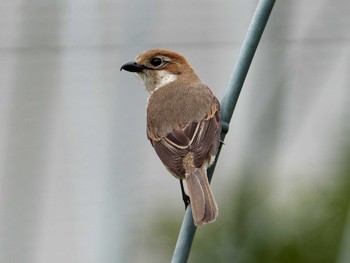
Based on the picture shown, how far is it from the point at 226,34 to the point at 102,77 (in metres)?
0.95

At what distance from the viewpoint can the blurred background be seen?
7.91 ft

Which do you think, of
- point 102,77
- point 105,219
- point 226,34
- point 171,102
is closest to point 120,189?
point 105,219

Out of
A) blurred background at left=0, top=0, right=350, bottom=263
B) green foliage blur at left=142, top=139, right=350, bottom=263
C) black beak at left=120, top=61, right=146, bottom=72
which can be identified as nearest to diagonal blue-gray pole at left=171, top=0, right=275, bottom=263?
blurred background at left=0, top=0, right=350, bottom=263

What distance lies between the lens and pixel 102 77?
4.45 meters

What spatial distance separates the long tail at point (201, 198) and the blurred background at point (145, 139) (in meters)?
0.10

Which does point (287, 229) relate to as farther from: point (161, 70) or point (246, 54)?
point (246, 54)

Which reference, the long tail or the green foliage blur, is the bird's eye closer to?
the green foliage blur

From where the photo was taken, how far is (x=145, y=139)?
3.68m

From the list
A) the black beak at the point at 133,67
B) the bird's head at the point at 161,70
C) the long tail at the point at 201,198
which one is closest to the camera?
the long tail at the point at 201,198

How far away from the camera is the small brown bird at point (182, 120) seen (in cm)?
280

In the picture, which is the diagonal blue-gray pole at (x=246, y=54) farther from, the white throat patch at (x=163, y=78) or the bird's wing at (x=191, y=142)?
the white throat patch at (x=163, y=78)

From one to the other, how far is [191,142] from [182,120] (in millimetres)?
147

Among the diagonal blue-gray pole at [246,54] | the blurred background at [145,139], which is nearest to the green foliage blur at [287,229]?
the blurred background at [145,139]

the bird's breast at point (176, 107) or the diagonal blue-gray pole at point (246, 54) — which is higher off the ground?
the diagonal blue-gray pole at point (246, 54)
